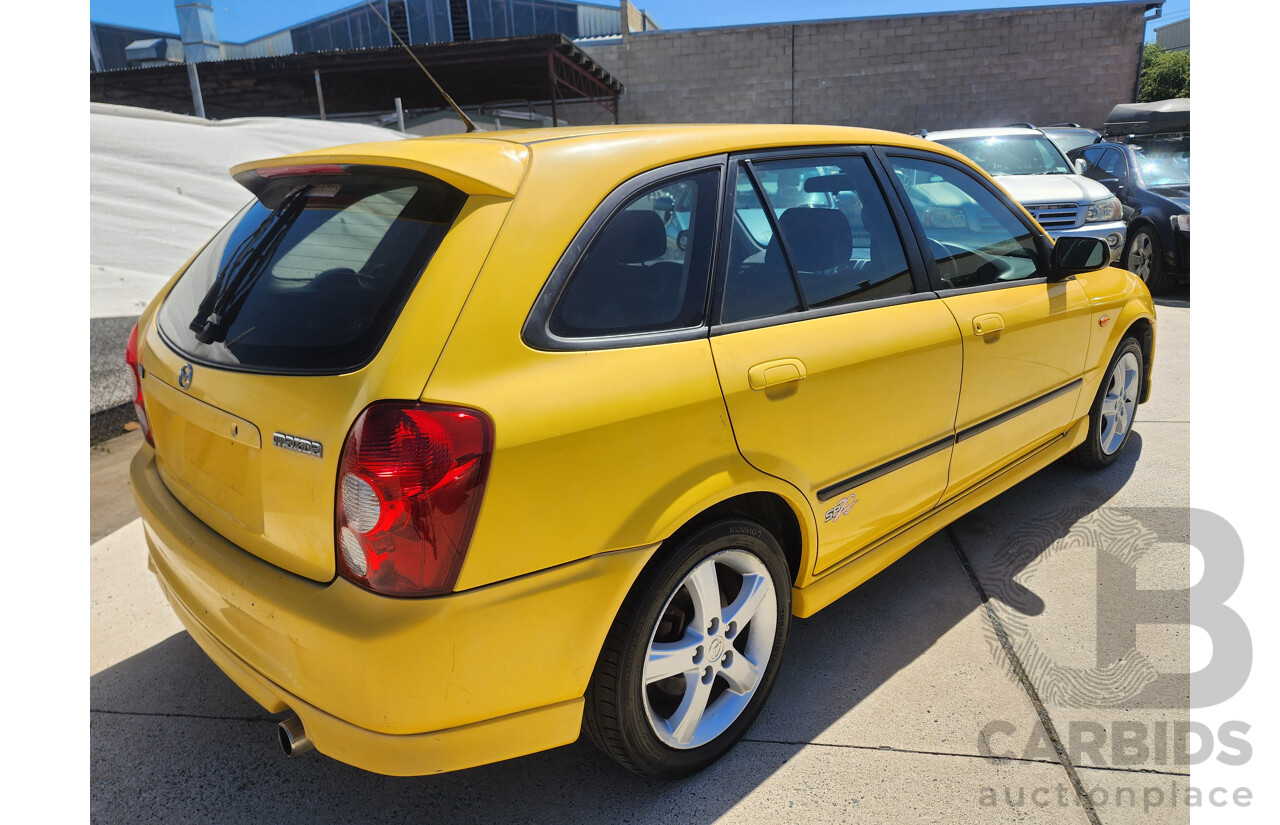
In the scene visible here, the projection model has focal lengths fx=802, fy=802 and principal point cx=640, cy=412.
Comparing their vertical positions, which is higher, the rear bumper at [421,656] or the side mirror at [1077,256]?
the side mirror at [1077,256]

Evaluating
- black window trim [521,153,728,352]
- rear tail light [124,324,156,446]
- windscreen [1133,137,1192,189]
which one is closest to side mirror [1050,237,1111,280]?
black window trim [521,153,728,352]

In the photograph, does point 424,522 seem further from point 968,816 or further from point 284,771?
point 968,816

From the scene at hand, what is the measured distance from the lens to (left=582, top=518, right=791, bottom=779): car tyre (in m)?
1.89

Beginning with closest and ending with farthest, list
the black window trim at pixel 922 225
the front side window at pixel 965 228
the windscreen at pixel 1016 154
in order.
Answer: the black window trim at pixel 922 225, the front side window at pixel 965 228, the windscreen at pixel 1016 154

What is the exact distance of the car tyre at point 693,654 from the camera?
74.5 inches

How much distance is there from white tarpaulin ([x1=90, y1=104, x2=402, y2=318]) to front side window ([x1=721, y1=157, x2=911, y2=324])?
15.2 feet

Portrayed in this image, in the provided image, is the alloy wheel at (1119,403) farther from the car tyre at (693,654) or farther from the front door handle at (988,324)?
the car tyre at (693,654)

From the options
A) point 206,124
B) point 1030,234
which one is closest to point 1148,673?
point 1030,234

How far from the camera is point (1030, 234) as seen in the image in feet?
10.7

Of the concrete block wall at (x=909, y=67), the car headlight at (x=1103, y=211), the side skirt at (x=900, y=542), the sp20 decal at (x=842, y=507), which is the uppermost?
the concrete block wall at (x=909, y=67)

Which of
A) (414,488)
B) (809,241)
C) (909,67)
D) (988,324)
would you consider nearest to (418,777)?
(414,488)

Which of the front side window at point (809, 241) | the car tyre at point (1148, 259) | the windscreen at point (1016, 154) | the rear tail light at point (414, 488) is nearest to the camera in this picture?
the rear tail light at point (414, 488)

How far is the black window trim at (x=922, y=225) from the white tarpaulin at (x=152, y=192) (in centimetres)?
483

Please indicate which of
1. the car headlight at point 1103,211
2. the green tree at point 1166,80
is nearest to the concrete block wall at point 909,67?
the car headlight at point 1103,211
